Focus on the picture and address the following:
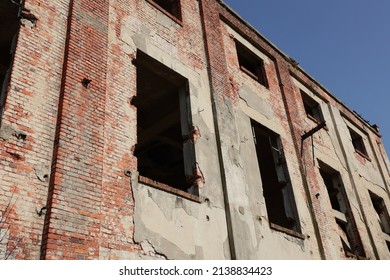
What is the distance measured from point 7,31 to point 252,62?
7.24 meters

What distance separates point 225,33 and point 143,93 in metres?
3.03

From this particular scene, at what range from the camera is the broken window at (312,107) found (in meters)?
13.7

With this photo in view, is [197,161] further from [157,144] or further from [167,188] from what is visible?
[157,144]

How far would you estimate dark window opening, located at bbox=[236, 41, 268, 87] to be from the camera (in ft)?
37.5

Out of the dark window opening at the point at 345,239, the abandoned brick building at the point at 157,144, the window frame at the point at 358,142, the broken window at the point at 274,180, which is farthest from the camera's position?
the window frame at the point at 358,142

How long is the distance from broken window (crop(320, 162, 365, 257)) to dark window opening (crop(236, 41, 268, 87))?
3.26 metres

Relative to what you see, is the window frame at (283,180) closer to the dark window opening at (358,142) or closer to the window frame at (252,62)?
the window frame at (252,62)

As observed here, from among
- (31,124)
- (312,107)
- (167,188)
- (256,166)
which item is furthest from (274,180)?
(31,124)

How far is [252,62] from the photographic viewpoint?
39.3 feet

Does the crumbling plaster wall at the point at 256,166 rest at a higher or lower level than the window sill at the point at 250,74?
lower

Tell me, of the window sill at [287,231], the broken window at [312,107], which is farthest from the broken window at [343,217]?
the window sill at [287,231]

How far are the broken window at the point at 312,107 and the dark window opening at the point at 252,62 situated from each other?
2.54 meters
